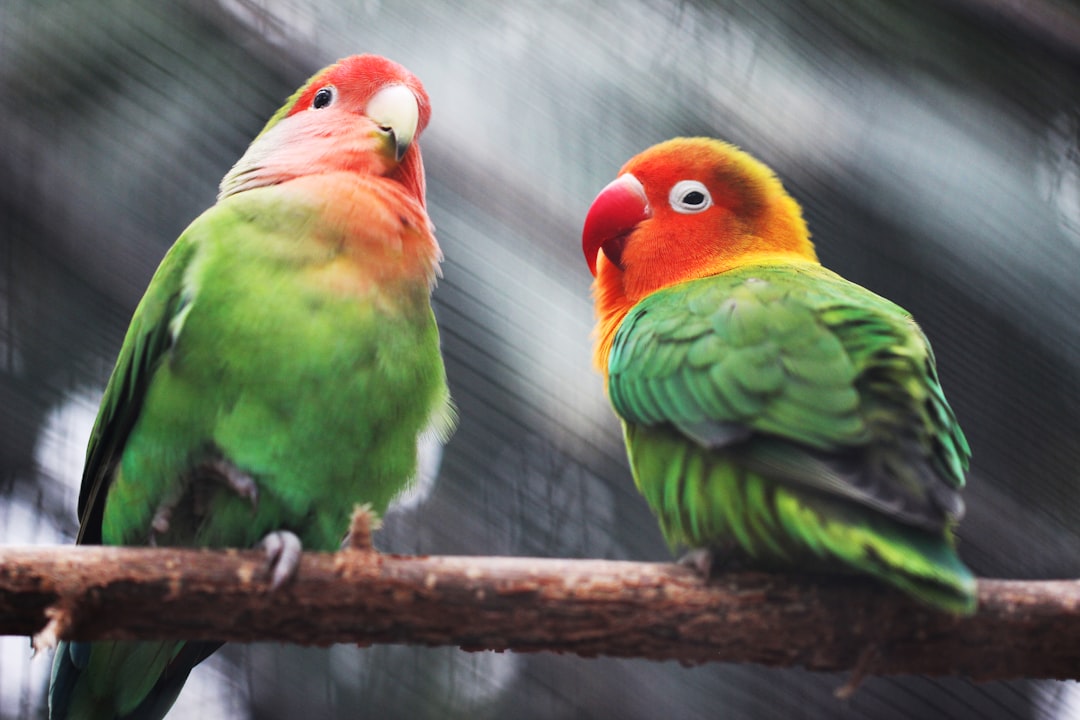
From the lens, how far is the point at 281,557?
4.98 ft

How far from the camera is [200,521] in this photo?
1.80 meters

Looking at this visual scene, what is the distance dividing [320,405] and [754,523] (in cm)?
78

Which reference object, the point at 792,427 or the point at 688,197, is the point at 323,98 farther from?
the point at 792,427

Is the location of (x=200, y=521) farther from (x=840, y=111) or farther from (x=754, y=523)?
(x=840, y=111)

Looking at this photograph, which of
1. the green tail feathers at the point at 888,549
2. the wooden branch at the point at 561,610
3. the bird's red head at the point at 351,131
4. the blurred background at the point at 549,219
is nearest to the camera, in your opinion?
the green tail feathers at the point at 888,549

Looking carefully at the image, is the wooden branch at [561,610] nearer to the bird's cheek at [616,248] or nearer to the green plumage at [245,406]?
the green plumage at [245,406]

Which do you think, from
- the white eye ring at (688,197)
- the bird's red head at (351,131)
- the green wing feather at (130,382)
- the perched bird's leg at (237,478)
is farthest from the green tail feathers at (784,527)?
the green wing feather at (130,382)

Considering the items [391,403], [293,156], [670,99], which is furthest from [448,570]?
[670,99]

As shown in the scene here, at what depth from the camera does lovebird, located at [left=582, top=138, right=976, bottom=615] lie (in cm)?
135

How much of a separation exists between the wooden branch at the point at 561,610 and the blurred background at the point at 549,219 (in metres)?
0.67

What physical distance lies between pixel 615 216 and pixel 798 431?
76 centimetres

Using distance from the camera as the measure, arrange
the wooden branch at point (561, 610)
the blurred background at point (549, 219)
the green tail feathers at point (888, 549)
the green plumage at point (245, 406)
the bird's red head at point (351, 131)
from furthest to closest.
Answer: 1. the blurred background at point (549, 219)
2. the bird's red head at point (351, 131)
3. the green plumage at point (245, 406)
4. the wooden branch at point (561, 610)
5. the green tail feathers at point (888, 549)

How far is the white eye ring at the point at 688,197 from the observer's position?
2.05m

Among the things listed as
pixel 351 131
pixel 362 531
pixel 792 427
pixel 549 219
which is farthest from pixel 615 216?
pixel 362 531
